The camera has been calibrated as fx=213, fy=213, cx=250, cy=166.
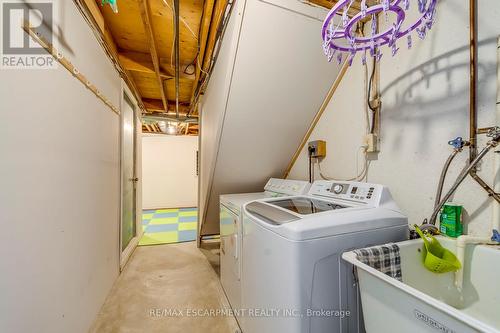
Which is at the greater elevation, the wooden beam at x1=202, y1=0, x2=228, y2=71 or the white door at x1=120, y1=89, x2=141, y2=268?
the wooden beam at x1=202, y1=0, x2=228, y2=71

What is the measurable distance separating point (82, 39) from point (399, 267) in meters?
2.27

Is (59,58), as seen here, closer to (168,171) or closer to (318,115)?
(318,115)

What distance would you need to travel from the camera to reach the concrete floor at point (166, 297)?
→ 1.68 metres

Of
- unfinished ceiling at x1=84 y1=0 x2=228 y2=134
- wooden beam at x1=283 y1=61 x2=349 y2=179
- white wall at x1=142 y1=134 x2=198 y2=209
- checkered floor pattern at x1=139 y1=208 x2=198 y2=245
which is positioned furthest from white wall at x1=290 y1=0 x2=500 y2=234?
white wall at x1=142 y1=134 x2=198 y2=209

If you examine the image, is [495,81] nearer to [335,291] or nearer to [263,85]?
[335,291]

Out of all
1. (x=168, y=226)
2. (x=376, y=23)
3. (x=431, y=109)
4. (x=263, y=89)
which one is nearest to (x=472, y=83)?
(x=431, y=109)

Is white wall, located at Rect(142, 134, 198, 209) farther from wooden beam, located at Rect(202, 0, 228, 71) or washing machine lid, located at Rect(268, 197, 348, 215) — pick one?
washing machine lid, located at Rect(268, 197, 348, 215)

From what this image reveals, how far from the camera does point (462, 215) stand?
3.45 feet

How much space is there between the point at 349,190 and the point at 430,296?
76 centimetres

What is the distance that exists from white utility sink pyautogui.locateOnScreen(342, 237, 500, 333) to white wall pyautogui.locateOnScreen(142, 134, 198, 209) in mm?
5881

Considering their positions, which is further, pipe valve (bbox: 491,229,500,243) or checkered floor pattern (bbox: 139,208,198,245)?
checkered floor pattern (bbox: 139,208,198,245)

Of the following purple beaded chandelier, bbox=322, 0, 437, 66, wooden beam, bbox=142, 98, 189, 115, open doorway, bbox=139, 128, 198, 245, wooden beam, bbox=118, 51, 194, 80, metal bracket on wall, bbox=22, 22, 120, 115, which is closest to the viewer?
purple beaded chandelier, bbox=322, 0, 437, 66

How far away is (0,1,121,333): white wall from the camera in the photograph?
0.88 m

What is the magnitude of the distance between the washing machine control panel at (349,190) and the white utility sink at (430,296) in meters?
0.38
